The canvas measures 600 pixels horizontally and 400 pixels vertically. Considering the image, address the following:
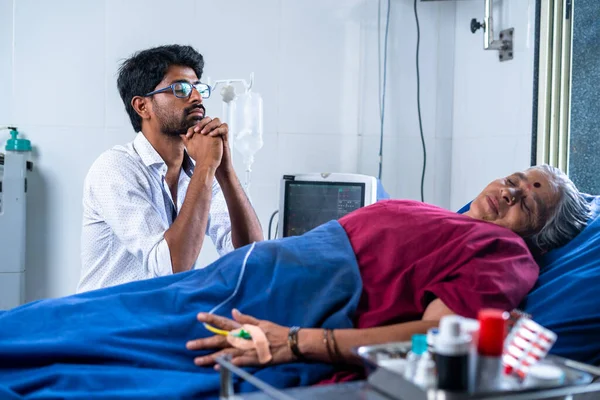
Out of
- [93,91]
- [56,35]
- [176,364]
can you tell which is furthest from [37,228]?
[176,364]

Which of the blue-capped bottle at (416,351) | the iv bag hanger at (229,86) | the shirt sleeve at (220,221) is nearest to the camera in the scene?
the blue-capped bottle at (416,351)

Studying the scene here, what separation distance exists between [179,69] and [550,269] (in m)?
1.33

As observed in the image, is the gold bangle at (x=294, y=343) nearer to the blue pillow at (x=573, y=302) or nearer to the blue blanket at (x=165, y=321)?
the blue blanket at (x=165, y=321)

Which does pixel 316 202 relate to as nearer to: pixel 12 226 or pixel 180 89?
pixel 180 89

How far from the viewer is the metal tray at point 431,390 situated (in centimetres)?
77

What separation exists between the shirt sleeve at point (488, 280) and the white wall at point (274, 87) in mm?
1247

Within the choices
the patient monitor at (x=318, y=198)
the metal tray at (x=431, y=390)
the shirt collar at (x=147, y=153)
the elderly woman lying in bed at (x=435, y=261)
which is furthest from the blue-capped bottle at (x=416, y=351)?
the patient monitor at (x=318, y=198)

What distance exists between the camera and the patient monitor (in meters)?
2.58

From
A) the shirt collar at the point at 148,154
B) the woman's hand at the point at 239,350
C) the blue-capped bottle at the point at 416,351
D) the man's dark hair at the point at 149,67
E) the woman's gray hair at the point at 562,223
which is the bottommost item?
the woman's hand at the point at 239,350

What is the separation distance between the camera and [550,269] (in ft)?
5.10

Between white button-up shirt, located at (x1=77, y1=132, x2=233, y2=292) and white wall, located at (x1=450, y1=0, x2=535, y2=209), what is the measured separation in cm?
124

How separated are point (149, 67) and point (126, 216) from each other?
54cm

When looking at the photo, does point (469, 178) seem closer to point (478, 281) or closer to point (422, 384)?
point (478, 281)

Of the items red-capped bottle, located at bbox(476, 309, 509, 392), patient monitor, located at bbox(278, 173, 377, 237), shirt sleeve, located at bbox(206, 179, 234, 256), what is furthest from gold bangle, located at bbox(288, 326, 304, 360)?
patient monitor, located at bbox(278, 173, 377, 237)
